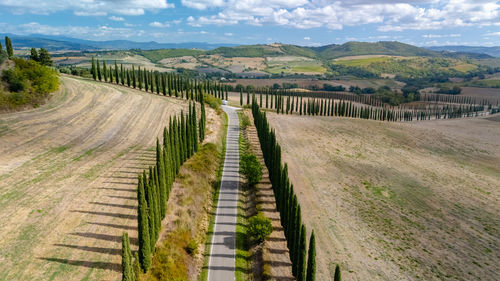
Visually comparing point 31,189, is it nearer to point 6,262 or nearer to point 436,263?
point 6,262

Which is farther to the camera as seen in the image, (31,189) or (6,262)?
(31,189)

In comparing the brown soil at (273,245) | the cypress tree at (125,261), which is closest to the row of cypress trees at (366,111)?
the brown soil at (273,245)

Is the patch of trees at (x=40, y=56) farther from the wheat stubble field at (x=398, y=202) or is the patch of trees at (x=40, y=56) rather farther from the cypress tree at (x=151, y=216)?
the cypress tree at (x=151, y=216)

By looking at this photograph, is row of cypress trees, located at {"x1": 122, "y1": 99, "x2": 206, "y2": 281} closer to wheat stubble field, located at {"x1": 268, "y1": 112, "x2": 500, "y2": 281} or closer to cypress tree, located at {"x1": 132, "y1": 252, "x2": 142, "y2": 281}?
cypress tree, located at {"x1": 132, "y1": 252, "x2": 142, "y2": 281}

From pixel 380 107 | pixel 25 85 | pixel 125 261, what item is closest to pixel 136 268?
pixel 125 261

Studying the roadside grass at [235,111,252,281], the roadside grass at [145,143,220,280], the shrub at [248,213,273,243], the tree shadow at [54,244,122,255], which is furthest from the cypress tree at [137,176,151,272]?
the shrub at [248,213,273,243]

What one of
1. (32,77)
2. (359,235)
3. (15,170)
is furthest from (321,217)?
(32,77)
